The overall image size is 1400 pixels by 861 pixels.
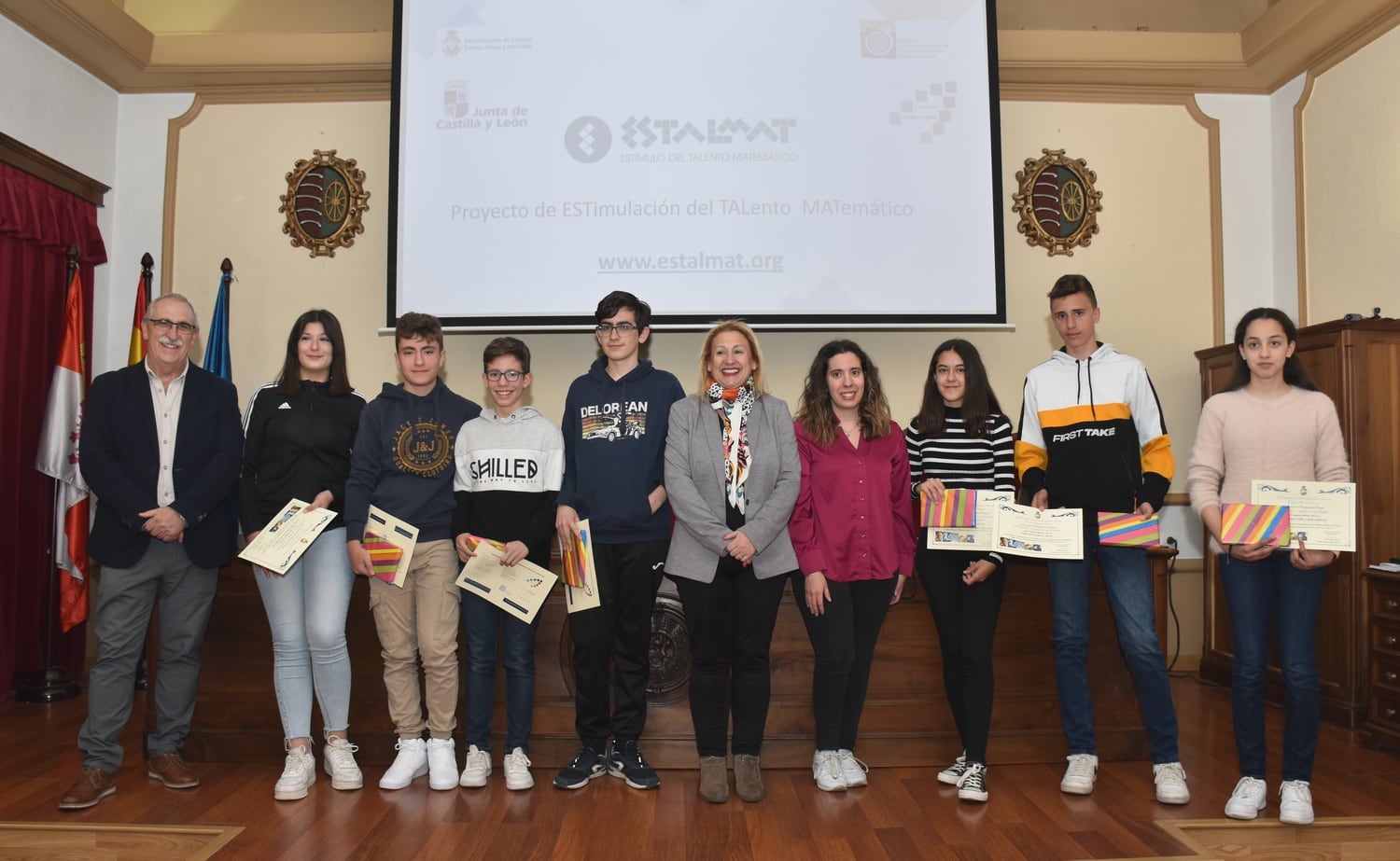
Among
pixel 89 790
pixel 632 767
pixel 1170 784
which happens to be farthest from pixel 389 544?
pixel 1170 784

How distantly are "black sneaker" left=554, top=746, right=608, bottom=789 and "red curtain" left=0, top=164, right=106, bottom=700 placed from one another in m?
2.81

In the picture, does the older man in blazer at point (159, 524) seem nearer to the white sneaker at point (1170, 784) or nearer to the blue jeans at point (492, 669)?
the blue jeans at point (492, 669)

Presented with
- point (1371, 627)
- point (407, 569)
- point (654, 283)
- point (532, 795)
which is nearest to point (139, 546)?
point (407, 569)

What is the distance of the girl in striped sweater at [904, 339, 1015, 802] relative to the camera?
2770 millimetres

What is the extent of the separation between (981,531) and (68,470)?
3.91 metres

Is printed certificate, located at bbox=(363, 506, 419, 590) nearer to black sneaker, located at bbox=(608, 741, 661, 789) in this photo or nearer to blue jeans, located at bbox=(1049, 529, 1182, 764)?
black sneaker, located at bbox=(608, 741, 661, 789)

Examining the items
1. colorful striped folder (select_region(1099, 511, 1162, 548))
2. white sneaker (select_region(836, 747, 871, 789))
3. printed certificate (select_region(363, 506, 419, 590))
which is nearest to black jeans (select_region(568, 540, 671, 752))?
printed certificate (select_region(363, 506, 419, 590))

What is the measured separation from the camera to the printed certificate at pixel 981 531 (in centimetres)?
271

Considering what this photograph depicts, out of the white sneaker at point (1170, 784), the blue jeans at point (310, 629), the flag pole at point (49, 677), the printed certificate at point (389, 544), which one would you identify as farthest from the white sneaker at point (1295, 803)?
the flag pole at point (49, 677)

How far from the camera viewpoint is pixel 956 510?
2736 millimetres

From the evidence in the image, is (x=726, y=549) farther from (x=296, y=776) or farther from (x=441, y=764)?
(x=296, y=776)

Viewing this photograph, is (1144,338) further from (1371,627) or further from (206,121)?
(206,121)

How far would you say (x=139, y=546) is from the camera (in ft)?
9.16

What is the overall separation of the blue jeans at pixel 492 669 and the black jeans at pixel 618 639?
158mm
